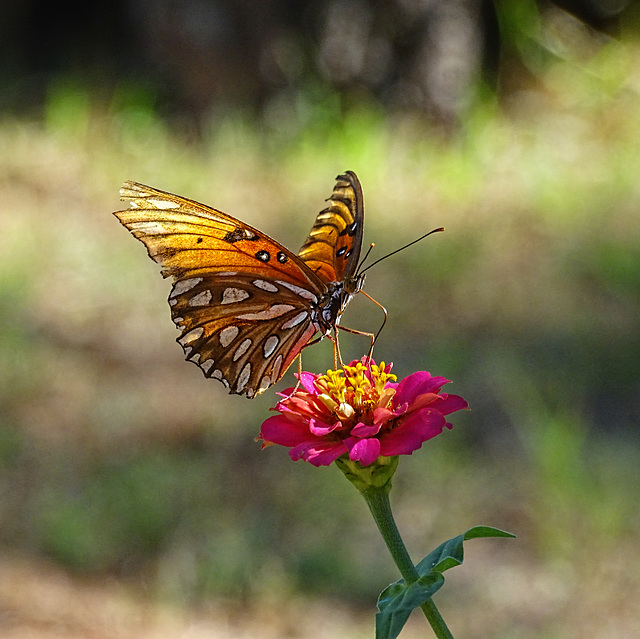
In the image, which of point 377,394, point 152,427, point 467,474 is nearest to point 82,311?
point 152,427

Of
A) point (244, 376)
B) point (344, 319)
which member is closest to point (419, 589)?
point (244, 376)

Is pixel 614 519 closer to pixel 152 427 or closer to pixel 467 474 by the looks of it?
pixel 467 474

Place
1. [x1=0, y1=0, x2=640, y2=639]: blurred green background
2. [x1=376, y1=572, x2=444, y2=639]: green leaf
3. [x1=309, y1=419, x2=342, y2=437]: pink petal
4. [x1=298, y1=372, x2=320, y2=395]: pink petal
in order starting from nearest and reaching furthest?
[x1=376, y1=572, x2=444, y2=639]: green leaf → [x1=309, y1=419, x2=342, y2=437]: pink petal → [x1=298, y1=372, x2=320, y2=395]: pink petal → [x1=0, y1=0, x2=640, y2=639]: blurred green background

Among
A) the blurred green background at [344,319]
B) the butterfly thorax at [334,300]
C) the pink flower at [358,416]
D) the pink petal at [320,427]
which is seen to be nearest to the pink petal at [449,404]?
the pink flower at [358,416]

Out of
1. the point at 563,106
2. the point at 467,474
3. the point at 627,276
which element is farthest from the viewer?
the point at 563,106

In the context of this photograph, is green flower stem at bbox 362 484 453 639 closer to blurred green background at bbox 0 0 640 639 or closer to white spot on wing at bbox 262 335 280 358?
white spot on wing at bbox 262 335 280 358

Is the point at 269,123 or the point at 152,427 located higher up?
the point at 269,123

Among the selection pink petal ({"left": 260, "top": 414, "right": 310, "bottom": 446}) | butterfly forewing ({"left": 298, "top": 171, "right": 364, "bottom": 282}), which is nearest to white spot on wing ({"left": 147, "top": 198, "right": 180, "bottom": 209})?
butterfly forewing ({"left": 298, "top": 171, "right": 364, "bottom": 282})
